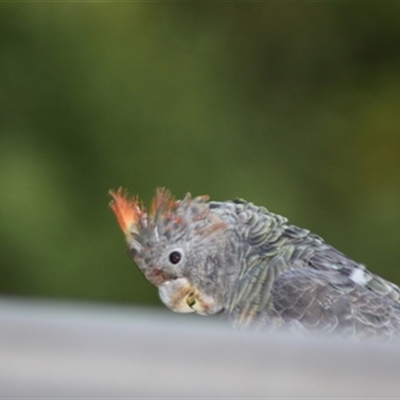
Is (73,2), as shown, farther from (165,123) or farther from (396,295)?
(396,295)

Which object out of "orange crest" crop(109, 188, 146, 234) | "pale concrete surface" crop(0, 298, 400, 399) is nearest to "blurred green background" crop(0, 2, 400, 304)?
"orange crest" crop(109, 188, 146, 234)

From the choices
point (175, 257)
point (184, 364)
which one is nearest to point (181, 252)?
point (175, 257)

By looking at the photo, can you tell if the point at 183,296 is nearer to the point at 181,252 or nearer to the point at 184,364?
the point at 181,252

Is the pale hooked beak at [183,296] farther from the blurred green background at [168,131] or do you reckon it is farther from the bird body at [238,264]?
the blurred green background at [168,131]

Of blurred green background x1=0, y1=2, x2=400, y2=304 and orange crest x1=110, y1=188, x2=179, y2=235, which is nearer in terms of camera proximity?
orange crest x1=110, y1=188, x2=179, y2=235

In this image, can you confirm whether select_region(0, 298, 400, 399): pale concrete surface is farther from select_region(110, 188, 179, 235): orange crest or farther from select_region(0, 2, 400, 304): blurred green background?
select_region(0, 2, 400, 304): blurred green background

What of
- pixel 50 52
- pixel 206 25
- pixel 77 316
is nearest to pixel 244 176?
pixel 206 25

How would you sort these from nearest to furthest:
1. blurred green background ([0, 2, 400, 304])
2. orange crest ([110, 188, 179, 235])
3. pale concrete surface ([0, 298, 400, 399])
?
pale concrete surface ([0, 298, 400, 399])
orange crest ([110, 188, 179, 235])
blurred green background ([0, 2, 400, 304])
